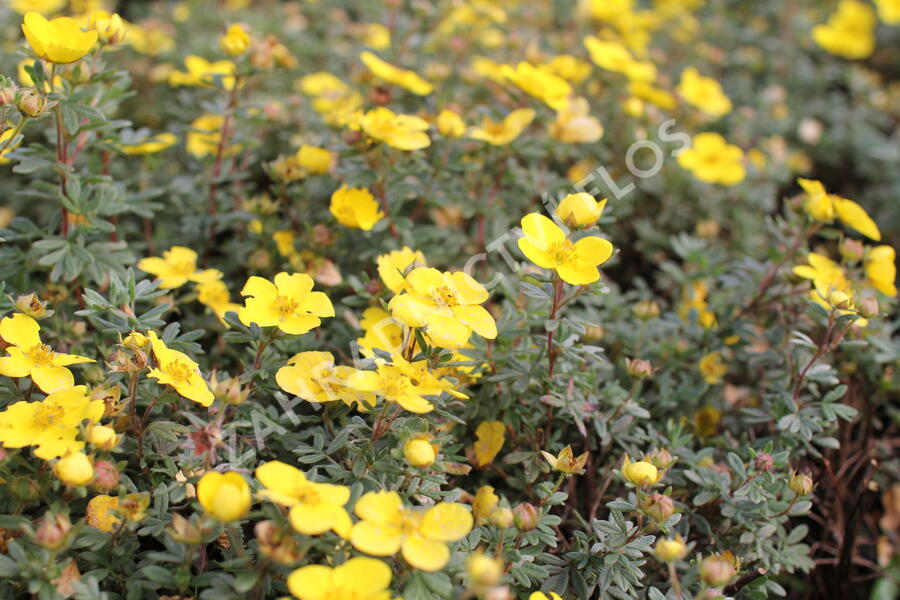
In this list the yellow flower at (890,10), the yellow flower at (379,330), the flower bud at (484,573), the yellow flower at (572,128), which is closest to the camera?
A: the flower bud at (484,573)

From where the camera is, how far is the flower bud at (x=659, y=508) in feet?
4.92

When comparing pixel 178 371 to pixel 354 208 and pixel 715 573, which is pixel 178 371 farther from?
pixel 715 573

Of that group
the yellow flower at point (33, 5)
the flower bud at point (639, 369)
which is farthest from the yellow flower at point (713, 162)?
the yellow flower at point (33, 5)

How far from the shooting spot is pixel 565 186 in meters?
2.67

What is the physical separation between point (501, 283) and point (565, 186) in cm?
77

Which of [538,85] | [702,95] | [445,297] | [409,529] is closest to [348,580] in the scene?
[409,529]

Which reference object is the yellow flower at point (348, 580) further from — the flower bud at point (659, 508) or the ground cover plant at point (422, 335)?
the flower bud at point (659, 508)

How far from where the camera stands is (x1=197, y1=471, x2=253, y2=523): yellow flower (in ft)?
4.02

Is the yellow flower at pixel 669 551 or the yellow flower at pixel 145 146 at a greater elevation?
the yellow flower at pixel 145 146

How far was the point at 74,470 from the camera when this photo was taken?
4.23 feet

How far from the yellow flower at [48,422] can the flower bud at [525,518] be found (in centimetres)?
82

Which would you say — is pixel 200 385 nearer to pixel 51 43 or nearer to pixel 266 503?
pixel 266 503

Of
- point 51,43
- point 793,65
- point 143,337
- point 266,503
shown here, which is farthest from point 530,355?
point 793,65

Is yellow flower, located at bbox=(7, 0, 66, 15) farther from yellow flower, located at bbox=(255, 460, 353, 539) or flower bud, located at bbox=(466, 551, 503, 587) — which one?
flower bud, located at bbox=(466, 551, 503, 587)
